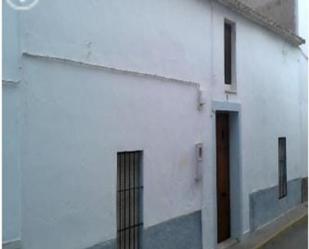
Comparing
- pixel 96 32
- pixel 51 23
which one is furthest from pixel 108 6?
pixel 51 23

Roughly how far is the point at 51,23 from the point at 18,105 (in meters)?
0.92

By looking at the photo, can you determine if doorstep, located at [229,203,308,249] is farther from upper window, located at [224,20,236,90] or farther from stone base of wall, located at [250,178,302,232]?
upper window, located at [224,20,236,90]

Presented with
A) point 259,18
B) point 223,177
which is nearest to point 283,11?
point 259,18

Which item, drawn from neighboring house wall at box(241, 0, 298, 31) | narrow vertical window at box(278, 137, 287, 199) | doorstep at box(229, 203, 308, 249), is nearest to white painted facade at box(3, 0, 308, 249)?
doorstep at box(229, 203, 308, 249)

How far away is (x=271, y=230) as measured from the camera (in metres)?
10.4

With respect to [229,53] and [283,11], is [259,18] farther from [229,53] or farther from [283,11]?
[283,11]

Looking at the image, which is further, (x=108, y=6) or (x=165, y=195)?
(x=165, y=195)

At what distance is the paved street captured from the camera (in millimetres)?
9195

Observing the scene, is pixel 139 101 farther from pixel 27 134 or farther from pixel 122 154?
pixel 27 134

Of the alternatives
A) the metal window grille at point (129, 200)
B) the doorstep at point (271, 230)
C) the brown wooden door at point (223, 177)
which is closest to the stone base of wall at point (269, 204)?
the doorstep at point (271, 230)

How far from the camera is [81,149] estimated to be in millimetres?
5309

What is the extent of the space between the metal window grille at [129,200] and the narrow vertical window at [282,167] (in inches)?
246

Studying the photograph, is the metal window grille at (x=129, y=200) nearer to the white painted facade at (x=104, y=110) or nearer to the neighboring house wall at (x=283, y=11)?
the white painted facade at (x=104, y=110)

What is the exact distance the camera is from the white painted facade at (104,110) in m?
4.61
